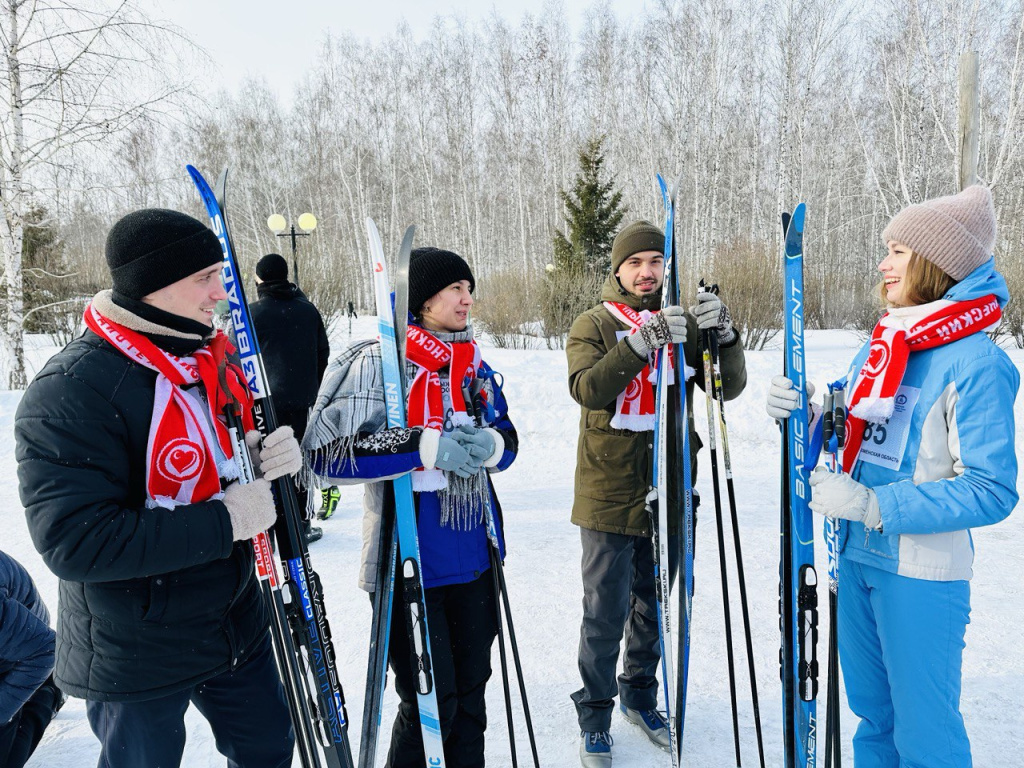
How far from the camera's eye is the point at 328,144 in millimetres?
25141

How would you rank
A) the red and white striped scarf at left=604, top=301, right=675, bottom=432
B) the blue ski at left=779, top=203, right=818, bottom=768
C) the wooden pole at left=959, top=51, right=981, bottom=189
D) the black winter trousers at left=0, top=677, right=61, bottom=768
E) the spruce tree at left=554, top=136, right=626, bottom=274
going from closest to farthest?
1. the blue ski at left=779, top=203, right=818, bottom=768
2. the black winter trousers at left=0, top=677, right=61, bottom=768
3. the red and white striped scarf at left=604, top=301, right=675, bottom=432
4. the wooden pole at left=959, top=51, right=981, bottom=189
5. the spruce tree at left=554, top=136, right=626, bottom=274

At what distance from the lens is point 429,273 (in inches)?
75.4

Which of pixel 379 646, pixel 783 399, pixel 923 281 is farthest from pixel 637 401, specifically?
pixel 379 646

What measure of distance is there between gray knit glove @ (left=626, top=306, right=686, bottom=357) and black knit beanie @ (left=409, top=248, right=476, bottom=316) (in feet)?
2.13

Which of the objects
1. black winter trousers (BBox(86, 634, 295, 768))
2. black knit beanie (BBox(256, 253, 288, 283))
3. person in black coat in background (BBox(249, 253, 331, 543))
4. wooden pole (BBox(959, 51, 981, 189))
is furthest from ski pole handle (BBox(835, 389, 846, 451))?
wooden pole (BBox(959, 51, 981, 189))

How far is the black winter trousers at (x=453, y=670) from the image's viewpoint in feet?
6.09

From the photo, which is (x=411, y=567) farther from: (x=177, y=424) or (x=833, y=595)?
(x=833, y=595)

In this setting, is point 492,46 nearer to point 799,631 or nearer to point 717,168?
point 717,168

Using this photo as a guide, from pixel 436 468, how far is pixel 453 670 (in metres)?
0.63

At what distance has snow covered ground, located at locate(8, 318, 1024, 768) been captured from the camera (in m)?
2.31

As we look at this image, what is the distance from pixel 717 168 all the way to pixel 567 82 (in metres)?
7.67

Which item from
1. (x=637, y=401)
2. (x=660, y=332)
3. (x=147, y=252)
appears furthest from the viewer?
(x=637, y=401)

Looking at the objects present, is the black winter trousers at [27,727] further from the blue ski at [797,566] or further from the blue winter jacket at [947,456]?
the blue winter jacket at [947,456]

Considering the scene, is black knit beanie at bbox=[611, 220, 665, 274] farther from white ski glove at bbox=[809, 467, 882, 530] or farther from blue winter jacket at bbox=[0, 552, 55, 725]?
blue winter jacket at bbox=[0, 552, 55, 725]
